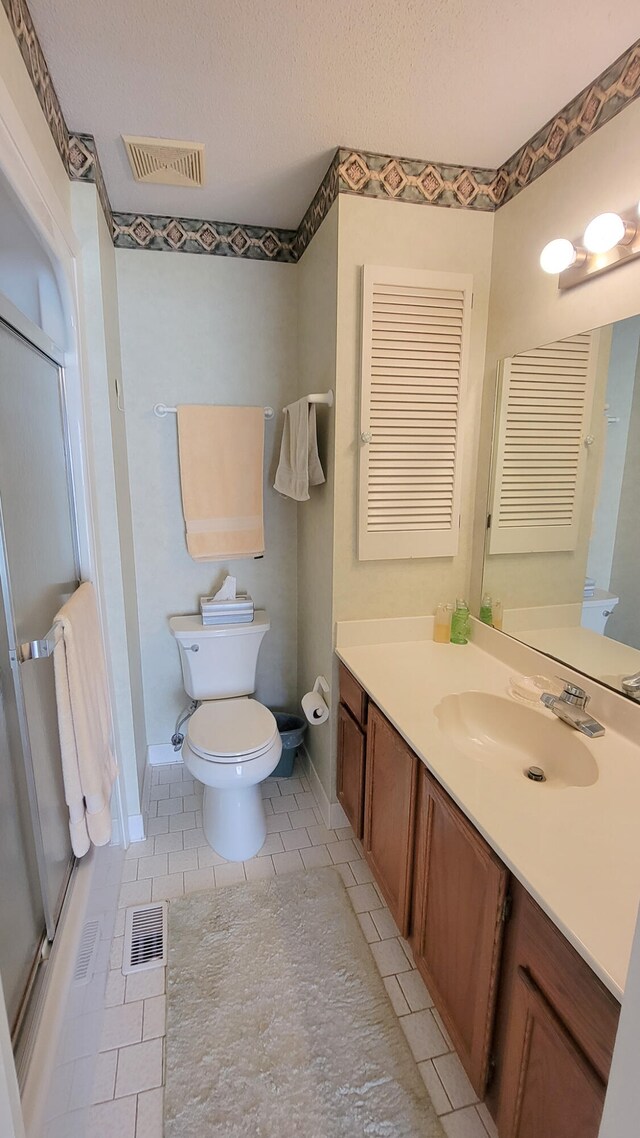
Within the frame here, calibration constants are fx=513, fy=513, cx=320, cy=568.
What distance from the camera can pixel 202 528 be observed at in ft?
7.65

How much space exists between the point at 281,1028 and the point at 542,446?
6.12 feet

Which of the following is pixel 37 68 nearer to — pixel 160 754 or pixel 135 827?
pixel 135 827

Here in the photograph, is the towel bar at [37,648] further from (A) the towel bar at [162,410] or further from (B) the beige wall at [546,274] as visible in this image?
(B) the beige wall at [546,274]

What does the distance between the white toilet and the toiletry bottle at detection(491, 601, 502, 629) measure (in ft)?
3.10

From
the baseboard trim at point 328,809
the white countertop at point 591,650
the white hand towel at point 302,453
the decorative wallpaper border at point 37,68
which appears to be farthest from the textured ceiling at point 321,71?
the baseboard trim at point 328,809

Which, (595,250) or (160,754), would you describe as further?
(160,754)

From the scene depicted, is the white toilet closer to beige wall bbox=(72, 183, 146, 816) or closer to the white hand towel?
beige wall bbox=(72, 183, 146, 816)

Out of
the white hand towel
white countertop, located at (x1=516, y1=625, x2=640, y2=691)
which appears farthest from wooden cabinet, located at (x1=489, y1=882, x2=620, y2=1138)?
the white hand towel

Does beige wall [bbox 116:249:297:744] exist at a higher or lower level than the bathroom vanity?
higher

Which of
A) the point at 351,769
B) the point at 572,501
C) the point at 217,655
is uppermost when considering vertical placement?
the point at 572,501

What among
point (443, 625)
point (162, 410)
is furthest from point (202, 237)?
point (443, 625)

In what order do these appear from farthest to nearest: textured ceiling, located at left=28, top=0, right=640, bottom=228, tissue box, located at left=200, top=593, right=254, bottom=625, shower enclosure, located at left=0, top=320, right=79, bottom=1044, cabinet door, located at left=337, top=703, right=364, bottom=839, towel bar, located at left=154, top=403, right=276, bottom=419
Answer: tissue box, located at left=200, top=593, right=254, bottom=625, towel bar, located at left=154, top=403, right=276, bottom=419, cabinet door, located at left=337, top=703, right=364, bottom=839, textured ceiling, located at left=28, top=0, right=640, bottom=228, shower enclosure, located at left=0, top=320, right=79, bottom=1044

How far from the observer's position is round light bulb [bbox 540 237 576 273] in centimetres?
140

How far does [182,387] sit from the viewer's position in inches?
90.1
